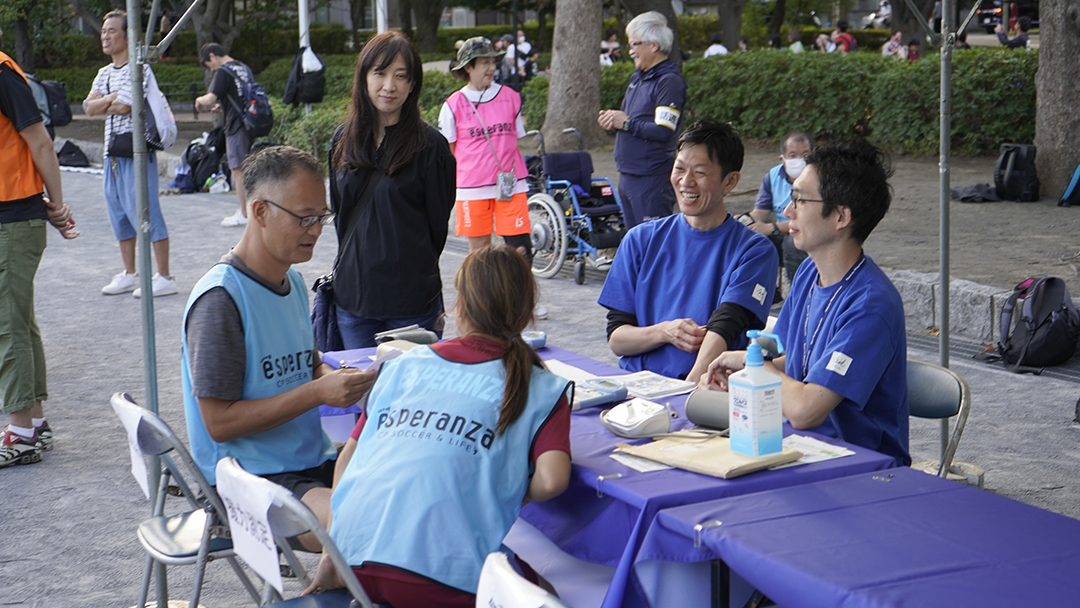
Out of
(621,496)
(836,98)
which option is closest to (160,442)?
(621,496)

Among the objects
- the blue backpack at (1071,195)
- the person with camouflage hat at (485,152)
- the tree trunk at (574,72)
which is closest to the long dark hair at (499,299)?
the person with camouflage hat at (485,152)

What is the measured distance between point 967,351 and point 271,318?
14.9 feet

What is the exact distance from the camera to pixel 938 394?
300cm

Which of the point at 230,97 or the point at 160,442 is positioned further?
the point at 230,97

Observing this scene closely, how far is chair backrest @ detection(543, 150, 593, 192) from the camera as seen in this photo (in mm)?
8172

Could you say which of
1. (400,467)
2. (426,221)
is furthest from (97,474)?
(400,467)

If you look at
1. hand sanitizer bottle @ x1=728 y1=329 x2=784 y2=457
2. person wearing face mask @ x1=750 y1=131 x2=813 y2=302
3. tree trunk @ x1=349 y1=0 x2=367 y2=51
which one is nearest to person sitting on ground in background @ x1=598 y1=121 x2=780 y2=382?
hand sanitizer bottle @ x1=728 y1=329 x2=784 y2=457

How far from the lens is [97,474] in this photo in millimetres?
4316

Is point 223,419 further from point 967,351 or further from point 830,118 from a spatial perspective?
point 830,118

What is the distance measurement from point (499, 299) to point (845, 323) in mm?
927

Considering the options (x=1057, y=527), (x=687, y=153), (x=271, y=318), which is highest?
(x=687, y=153)

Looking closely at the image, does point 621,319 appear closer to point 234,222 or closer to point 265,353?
point 265,353

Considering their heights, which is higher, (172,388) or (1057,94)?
(1057,94)

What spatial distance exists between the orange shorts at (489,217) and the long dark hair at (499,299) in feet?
14.6
